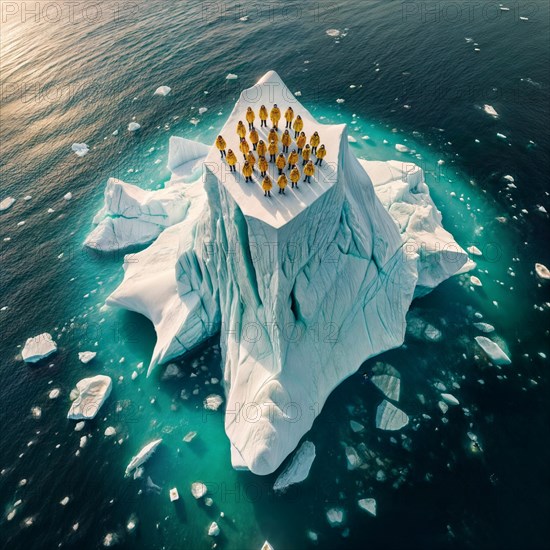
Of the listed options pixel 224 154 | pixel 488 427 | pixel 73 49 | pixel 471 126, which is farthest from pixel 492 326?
pixel 73 49

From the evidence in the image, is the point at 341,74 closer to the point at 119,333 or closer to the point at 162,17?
the point at 162,17

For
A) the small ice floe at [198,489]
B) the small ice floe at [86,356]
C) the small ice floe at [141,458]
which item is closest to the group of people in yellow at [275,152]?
the small ice floe at [141,458]

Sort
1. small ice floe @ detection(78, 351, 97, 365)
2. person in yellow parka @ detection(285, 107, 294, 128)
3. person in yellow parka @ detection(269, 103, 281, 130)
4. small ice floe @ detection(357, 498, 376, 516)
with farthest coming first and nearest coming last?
small ice floe @ detection(78, 351, 97, 365) → person in yellow parka @ detection(269, 103, 281, 130) → person in yellow parka @ detection(285, 107, 294, 128) → small ice floe @ detection(357, 498, 376, 516)

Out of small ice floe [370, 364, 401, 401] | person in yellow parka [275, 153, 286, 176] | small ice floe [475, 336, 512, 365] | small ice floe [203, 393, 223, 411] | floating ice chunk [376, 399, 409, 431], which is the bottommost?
small ice floe [475, 336, 512, 365]

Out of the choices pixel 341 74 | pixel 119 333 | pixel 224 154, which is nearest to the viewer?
pixel 224 154

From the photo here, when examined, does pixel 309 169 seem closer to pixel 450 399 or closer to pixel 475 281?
pixel 450 399

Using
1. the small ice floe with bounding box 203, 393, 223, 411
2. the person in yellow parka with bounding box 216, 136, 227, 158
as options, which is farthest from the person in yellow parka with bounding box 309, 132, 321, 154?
the small ice floe with bounding box 203, 393, 223, 411

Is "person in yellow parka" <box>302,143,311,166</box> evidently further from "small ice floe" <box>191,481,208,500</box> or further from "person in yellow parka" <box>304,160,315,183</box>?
"small ice floe" <box>191,481,208,500</box>
